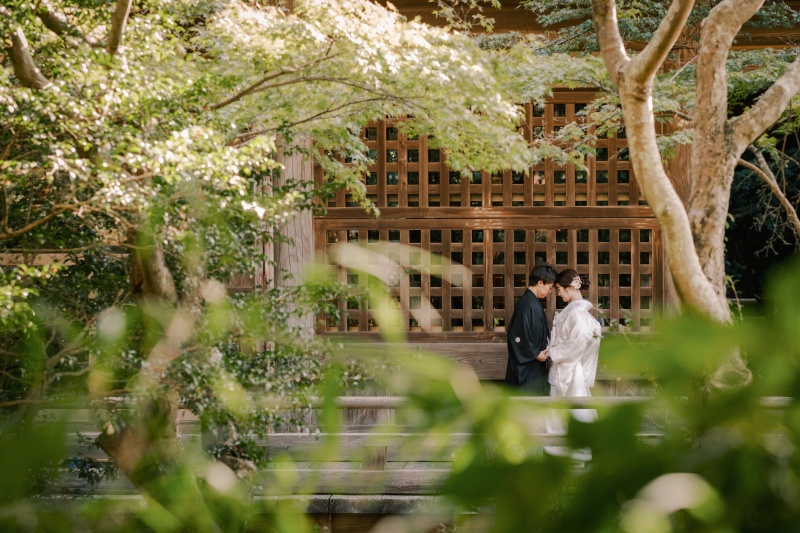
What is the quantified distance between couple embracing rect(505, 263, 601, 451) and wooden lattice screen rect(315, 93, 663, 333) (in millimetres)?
1112

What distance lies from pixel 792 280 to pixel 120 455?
327 cm

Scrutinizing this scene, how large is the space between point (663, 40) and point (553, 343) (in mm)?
2764

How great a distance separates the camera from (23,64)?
9.77 ft

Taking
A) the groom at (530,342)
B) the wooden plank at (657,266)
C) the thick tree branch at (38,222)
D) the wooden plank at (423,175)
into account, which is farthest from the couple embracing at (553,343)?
the thick tree branch at (38,222)

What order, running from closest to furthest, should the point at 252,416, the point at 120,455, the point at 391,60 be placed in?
the point at 120,455 → the point at 252,416 → the point at 391,60

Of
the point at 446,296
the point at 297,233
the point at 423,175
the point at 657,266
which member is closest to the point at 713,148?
the point at 657,266

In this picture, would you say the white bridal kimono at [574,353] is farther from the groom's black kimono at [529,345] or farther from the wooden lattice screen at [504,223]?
the wooden lattice screen at [504,223]

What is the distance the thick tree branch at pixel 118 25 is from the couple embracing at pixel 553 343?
4.01 metres

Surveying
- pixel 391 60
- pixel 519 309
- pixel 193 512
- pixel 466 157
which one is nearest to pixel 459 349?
pixel 519 309

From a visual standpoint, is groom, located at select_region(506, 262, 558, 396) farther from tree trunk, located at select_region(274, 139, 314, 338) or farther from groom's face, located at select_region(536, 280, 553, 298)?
tree trunk, located at select_region(274, 139, 314, 338)

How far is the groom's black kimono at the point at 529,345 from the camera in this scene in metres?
5.63

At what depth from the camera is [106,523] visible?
1.63ft

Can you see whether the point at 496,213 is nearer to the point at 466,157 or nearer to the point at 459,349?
the point at 459,349

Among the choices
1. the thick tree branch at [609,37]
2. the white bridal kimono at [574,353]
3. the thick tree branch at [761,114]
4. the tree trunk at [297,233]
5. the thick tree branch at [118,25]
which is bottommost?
the white bridal kimono at [574,353]
